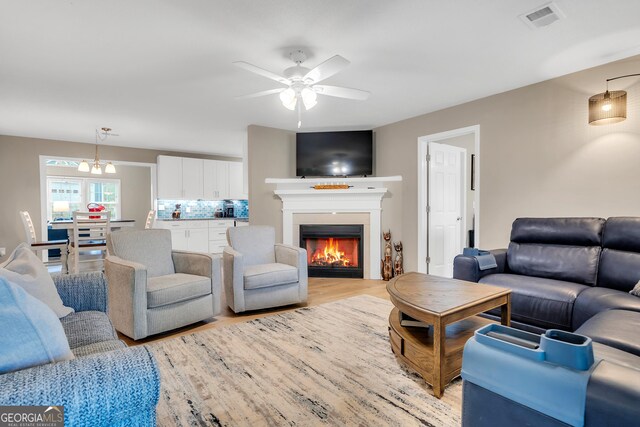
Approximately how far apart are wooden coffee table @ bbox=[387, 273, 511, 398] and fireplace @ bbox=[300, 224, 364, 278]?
2435 mm

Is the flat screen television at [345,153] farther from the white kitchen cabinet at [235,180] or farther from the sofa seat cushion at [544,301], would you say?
the white kitchen cabinet at [235,180]

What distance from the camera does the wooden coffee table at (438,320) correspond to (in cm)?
172

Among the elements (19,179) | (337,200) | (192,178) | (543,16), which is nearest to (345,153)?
(337,200)

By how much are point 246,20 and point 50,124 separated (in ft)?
14.2

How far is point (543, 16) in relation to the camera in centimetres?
208

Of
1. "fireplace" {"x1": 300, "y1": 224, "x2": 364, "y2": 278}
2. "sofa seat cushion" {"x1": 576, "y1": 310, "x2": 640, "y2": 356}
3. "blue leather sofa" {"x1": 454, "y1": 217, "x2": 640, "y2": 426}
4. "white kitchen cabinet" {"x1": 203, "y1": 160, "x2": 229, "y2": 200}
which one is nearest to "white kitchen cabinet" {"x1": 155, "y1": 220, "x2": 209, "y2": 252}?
"white kitchen cabinet" {"x1": 203, "y1": 160, "x2": 229, "y2": 200}

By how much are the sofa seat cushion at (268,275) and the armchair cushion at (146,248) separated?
0.79 metres

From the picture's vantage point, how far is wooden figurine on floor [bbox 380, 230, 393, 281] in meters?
4.65

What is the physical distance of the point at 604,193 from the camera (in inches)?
112

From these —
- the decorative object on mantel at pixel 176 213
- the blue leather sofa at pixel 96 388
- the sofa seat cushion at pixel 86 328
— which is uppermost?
the decorative object on mantel at pixel 176 213

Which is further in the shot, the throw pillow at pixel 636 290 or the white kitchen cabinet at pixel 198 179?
the white kitchen cabinet at pixel 198 179

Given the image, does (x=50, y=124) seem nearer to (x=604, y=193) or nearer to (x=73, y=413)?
(x=73, y=413)

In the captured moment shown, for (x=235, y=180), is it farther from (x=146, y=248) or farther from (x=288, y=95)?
(x=288, y=95)

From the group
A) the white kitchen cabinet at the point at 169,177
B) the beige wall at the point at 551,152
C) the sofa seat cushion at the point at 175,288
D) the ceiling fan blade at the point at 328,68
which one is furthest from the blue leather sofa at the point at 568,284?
the white kitchen cabinet at the point at 169,177
